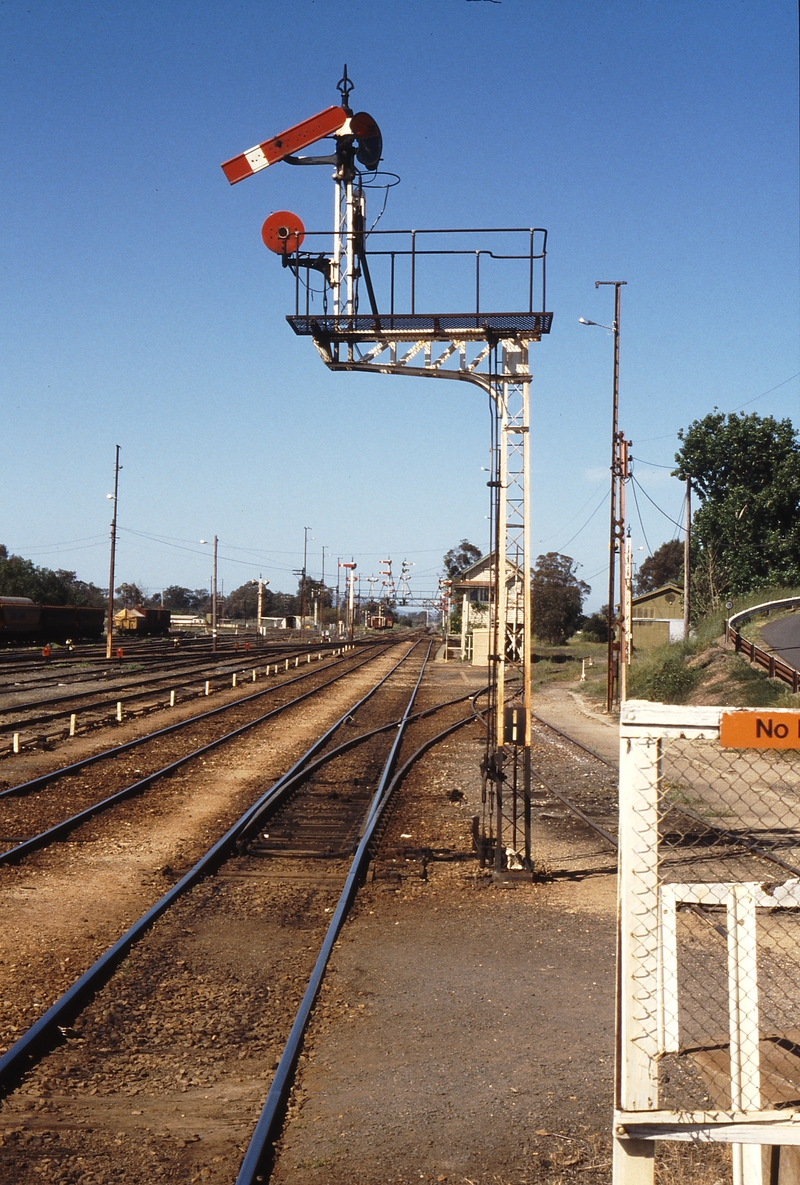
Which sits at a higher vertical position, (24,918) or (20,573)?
(20,573)

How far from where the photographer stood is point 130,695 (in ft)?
97.1

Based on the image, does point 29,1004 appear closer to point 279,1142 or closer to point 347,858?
point 279,1142

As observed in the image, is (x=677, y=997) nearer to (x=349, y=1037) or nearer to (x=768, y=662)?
(x=349, y=1037)

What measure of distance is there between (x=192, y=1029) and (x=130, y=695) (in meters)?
24.4

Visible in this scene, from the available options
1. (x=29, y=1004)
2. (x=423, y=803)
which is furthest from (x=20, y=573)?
(x=29, y=1004)

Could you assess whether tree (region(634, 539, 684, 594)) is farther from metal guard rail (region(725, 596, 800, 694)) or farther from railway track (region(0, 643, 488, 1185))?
railway track (region(0, 643, 488, 1185))

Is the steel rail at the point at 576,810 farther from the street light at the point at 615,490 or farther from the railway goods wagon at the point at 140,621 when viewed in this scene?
the railway goods wagon at the point at 140,621

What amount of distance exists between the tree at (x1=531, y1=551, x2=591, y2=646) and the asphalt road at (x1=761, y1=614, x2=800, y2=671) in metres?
29.8

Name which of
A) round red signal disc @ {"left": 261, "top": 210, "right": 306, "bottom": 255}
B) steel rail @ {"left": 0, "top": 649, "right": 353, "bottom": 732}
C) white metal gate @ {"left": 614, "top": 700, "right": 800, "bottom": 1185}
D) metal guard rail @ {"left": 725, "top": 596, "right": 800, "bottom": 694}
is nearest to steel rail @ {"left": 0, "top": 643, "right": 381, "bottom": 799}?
steel rail @ {"left": 0, "top": 649, "right": 353, "bottom": 732}

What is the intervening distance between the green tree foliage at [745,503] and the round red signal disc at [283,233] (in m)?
51.4

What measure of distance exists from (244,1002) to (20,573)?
94923 mm

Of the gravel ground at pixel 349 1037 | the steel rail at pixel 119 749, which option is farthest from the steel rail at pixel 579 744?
the gravel ground at pixel 349 1037

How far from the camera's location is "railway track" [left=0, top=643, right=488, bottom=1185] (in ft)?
15.4

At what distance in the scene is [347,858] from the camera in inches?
418
